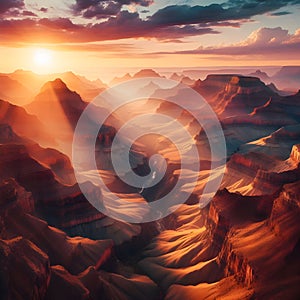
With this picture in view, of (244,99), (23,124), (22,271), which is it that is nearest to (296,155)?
(22,271)

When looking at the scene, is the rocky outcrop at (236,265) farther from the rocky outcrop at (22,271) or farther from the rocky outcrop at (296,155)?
the rocky outcrop at (296,155)

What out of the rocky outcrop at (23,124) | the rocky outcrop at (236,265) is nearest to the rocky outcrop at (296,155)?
the rocky outcrop at (236,265)

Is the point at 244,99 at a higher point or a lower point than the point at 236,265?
higher

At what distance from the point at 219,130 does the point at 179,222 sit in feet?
240

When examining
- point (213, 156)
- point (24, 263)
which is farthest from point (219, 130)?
point (24, 263)

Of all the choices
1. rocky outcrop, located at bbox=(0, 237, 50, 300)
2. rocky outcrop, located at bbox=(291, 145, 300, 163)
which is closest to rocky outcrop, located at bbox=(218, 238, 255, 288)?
rocky outcrop, located at bbox=(0, 237, 50, 300)

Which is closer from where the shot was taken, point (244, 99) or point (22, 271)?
point (22, 271)

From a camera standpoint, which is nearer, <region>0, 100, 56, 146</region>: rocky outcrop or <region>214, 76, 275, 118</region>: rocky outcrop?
<region>0, 100, 56, 146</region>: rocky outcrop

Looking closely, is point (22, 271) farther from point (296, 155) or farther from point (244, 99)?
point (244, 99)

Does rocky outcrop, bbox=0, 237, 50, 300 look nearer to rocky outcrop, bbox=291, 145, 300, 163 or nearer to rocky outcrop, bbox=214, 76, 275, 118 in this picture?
rocky outcrop, bbox=291, 145, 300, 163

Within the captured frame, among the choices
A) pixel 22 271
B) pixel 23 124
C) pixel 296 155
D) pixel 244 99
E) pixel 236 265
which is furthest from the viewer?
pixel 244 99

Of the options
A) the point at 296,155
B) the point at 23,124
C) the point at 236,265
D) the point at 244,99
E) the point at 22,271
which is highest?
the point at 23,124

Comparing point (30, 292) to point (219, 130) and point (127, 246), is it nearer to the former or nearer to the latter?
point (127, 246)

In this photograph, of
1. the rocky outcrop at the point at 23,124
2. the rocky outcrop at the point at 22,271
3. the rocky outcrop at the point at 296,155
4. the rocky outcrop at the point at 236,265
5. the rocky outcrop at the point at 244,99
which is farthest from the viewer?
the rocky outcrop at the point at 244,99
